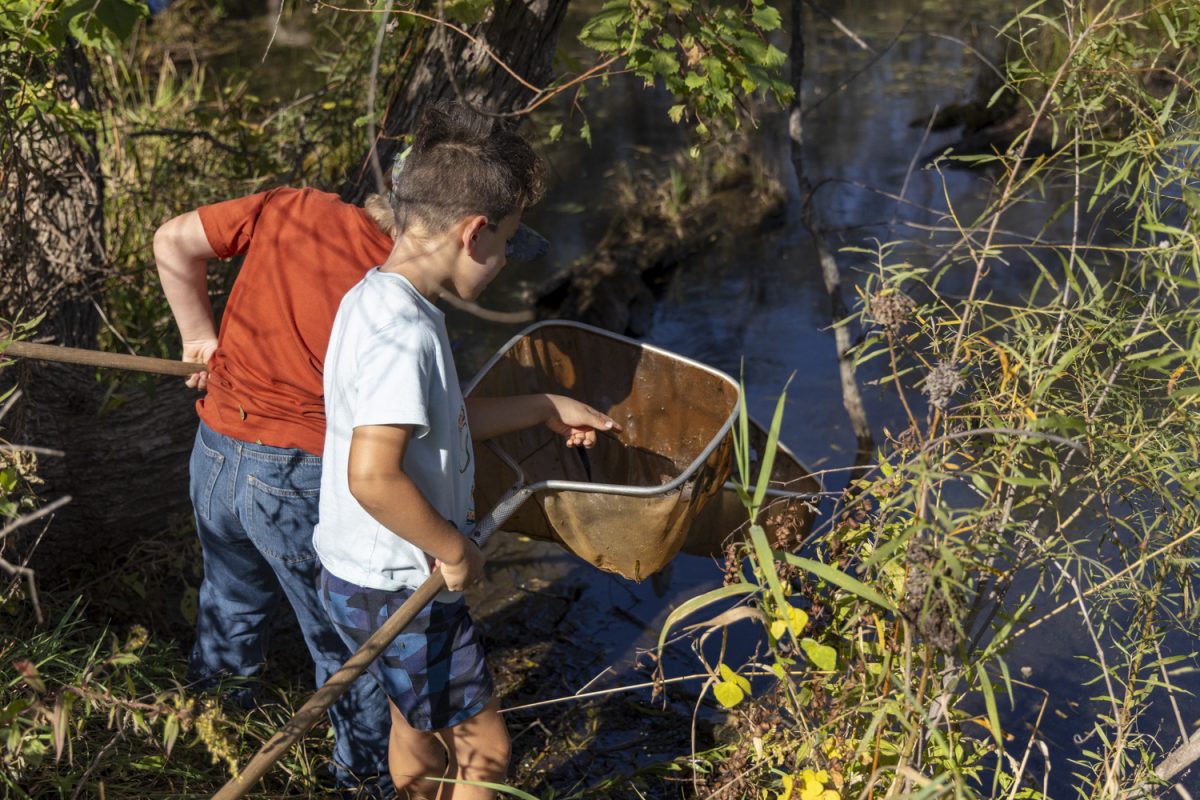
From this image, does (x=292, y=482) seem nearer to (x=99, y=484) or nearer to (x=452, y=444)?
(x=452, y=444)

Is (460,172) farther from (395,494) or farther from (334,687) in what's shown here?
(334,687)

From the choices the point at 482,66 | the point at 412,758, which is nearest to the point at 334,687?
the point at 412,758

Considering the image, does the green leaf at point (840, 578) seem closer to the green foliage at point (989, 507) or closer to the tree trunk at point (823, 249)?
the green foliage at point (989, 507)

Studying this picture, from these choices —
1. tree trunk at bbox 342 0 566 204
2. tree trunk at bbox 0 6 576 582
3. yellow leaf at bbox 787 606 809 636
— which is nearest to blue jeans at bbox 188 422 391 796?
tree trunk at bbox 0 6 576 582

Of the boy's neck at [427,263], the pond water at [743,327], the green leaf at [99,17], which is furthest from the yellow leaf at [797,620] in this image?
the green leaf at [99,17]

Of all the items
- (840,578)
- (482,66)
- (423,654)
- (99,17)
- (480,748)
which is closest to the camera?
(840,578)

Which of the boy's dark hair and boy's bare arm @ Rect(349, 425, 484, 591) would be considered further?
the boy's dark hair

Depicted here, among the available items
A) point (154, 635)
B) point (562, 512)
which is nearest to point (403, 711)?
point (562, 512)

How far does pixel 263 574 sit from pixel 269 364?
22.6 inches

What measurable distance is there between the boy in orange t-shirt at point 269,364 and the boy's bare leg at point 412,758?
9.2 inches

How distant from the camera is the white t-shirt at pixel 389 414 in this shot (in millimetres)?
1906

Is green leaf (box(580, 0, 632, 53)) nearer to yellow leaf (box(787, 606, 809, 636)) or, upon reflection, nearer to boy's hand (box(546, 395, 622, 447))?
boy's hand (box(546, 395, 622, 447))

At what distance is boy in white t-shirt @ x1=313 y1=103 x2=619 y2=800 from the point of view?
192cm

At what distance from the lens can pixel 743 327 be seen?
5559 millimetres
